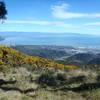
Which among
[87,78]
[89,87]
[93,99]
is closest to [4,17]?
[87,78]

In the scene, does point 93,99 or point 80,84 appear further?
point 80,84

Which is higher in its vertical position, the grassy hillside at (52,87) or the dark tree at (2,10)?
the dark tree at (2,10)

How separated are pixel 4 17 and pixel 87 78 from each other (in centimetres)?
1061

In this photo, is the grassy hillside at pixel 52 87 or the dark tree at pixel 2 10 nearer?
the grassy hillside at pixel 52 87

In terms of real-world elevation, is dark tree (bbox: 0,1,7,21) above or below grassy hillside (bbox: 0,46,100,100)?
→ above

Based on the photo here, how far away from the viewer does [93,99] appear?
1078 centimetres

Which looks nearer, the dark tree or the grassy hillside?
the grassy hillside

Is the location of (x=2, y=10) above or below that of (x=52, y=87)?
above

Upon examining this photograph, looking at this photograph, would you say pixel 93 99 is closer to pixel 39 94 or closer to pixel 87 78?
pixel 39 94

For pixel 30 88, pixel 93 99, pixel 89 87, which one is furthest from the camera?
pixel 30 88

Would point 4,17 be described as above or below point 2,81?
above

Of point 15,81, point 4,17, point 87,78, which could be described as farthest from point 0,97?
point 4,17

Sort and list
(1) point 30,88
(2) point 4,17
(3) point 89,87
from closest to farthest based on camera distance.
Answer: (3) point 89,87 < (1) point 30,88 < (2) point 4,17

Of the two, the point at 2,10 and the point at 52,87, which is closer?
the point at 52,87
